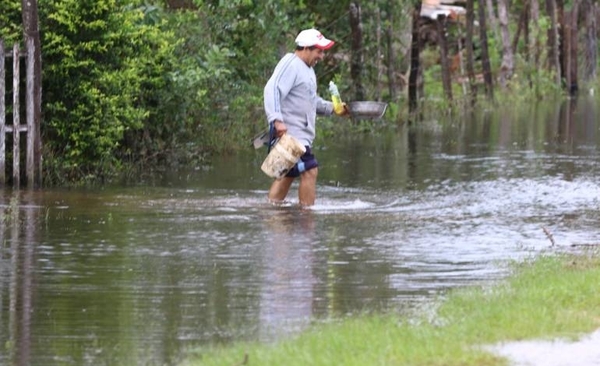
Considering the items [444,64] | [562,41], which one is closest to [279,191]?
[444,64]

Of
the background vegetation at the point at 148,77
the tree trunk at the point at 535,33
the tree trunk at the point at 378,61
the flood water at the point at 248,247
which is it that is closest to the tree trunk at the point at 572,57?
the tree trunk at the point at 535,33

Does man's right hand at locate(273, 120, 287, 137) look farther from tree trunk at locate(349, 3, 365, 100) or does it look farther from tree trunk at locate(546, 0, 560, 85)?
tree trunk at locate(546, 0, 560, 85)

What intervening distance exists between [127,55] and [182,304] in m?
8.83

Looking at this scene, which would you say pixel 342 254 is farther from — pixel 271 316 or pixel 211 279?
pixel 271 316

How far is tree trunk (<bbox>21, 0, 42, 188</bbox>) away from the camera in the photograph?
16188 mm

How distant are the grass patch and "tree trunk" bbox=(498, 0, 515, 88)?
36.2 m

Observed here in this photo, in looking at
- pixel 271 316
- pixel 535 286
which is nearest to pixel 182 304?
pixel 271 316

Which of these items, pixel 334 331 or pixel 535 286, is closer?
pixel 334 331

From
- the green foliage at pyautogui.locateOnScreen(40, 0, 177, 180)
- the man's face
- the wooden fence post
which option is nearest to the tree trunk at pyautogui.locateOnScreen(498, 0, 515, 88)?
the green foliage at pyautogui.locateOnScreen(40, 0, 177, 180)

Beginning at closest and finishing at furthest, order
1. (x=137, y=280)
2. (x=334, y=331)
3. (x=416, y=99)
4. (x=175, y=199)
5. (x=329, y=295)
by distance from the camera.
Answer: (x=334, y=331) < (x=329, y=295) < (x=137, y=280) < (x=175, y=199) < (x=416, y=99)

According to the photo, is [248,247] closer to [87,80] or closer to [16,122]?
[16,122]

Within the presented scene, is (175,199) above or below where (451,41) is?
below

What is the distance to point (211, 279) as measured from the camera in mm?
10695

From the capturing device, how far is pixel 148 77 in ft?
61.1
